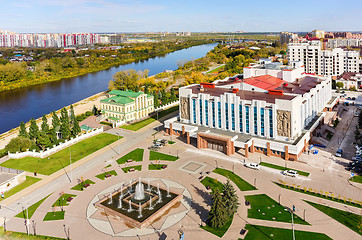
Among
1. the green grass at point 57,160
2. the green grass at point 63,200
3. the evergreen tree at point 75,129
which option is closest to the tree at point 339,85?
the green grass at point 57,160

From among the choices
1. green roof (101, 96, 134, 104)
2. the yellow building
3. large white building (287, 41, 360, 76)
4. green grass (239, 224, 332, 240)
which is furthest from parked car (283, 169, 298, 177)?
large white building (287, 41, 360, 76)

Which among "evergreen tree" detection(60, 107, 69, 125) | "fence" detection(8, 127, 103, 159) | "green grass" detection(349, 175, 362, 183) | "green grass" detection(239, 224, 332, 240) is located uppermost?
"evergreen tree" detection(60, 107, 69, 125)

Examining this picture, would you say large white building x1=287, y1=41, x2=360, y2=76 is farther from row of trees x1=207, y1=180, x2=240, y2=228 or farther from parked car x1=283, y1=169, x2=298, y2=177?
row of trees x1=207, y1=180, x2=240, y2=228

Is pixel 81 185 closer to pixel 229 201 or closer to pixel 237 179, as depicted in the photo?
pixel 229 201

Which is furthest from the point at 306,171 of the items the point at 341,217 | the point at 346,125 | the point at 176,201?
the point at 346,125

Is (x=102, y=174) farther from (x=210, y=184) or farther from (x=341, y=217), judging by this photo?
(x=341, y=217)

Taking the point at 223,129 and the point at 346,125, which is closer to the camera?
the point at 223,129

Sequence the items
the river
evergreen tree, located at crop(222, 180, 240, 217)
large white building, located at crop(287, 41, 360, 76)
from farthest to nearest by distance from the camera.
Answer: large white building, located at crop(287, 41, 360, 76) → the river → evergreen tree, located at crop(222, 180, 240, 217)
